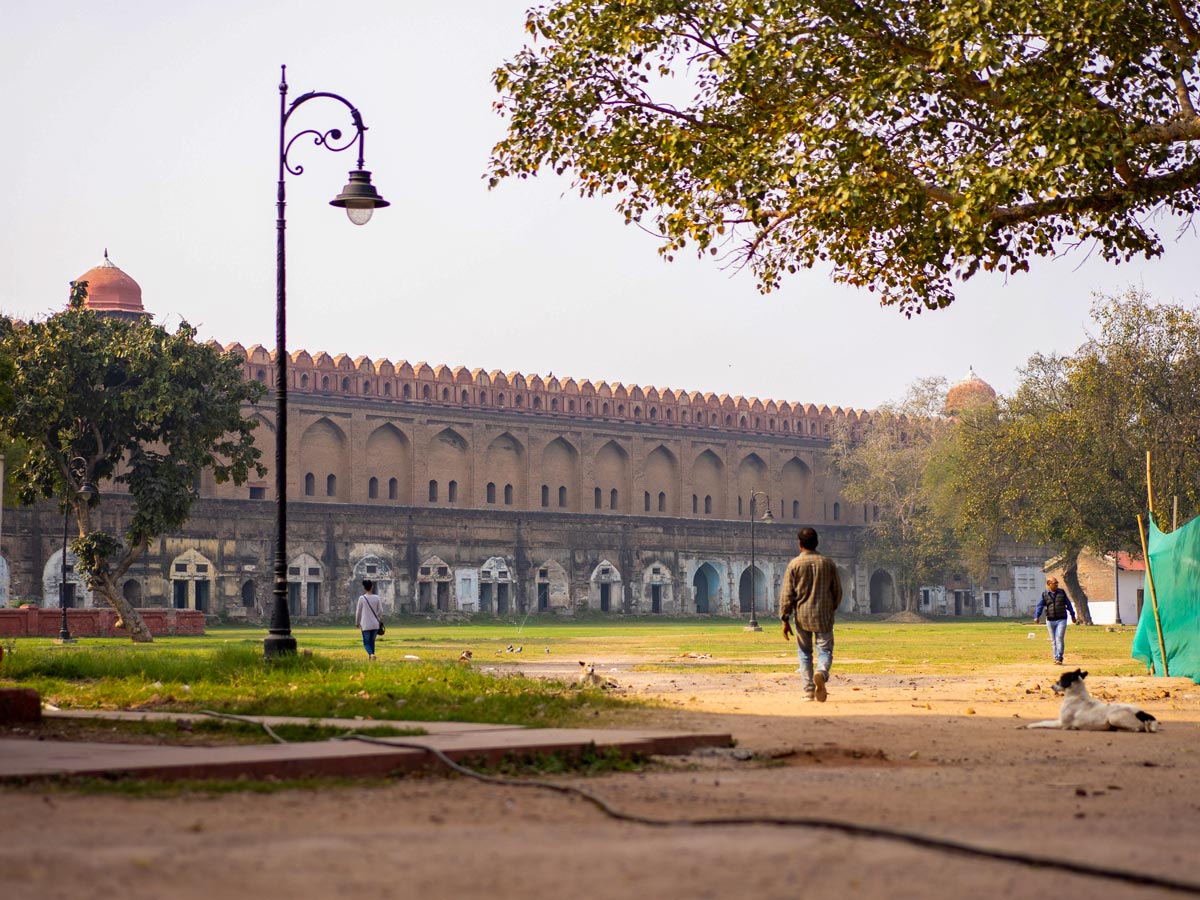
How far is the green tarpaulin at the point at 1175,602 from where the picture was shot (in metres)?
13.0

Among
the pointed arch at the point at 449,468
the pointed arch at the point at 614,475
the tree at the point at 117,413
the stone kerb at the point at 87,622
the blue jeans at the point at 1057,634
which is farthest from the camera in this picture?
the pointed arch at the point at 614,475

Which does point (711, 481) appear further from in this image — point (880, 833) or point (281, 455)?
point (880, 833)

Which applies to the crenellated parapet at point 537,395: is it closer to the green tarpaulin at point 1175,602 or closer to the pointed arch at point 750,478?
the pointed arch at point 750,478

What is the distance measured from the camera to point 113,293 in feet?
147

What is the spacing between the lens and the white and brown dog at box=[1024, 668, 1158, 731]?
8688mm

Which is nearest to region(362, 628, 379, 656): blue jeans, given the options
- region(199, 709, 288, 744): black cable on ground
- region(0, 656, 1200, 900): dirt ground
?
region(199, 709, 288, 744): black cable on ground

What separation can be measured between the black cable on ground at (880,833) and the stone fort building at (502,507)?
121 feet

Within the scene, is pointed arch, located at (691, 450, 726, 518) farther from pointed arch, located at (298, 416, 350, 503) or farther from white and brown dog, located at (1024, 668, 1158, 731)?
white and brown dog, located at (1024, 668, 1158, 731)

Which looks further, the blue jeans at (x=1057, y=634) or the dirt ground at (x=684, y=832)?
the blue jeans at (x=1057, y=634)

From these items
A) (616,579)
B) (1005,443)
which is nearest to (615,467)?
(616,579)

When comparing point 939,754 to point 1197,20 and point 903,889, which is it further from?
point 1197,20

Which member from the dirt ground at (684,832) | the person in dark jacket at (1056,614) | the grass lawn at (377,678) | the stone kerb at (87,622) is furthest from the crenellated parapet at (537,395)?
the dirt ground at (684,832)

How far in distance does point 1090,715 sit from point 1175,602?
522 centimetres

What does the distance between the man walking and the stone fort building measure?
31.0 meters
